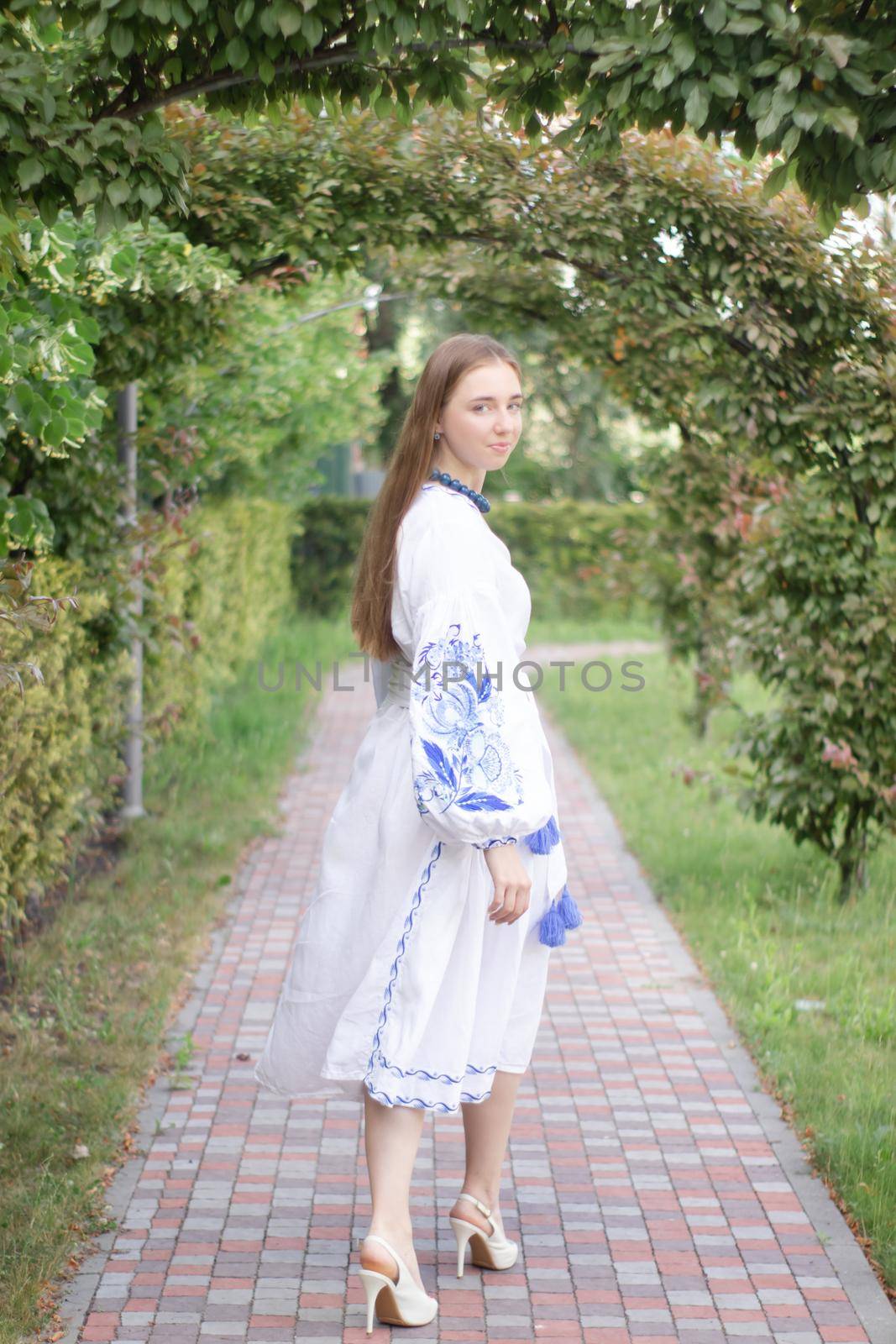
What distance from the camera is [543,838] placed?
324 cm

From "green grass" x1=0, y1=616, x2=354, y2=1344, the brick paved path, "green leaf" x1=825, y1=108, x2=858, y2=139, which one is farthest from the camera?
"green grass" x1=0, y1=616, x2=354, y2=1344

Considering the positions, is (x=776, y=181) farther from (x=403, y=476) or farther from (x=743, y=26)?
(x=403, y=476)

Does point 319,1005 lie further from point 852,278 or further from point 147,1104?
point 852,278

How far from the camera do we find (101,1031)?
477 centimetres

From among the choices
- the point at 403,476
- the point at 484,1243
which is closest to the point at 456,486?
the point at 403,476

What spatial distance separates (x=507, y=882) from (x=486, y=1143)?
2.40 feet

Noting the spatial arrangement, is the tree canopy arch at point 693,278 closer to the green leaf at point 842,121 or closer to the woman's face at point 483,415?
the woman's face at point 483,415

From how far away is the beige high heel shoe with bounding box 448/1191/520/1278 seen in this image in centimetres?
334

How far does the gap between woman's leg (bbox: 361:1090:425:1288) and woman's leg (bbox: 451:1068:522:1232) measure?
202mm

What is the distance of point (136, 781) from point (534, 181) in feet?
12.2

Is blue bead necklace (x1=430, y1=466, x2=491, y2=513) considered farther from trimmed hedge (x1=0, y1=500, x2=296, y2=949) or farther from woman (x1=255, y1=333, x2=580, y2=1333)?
trimmed hedge (x1=0, y1=500, x2=296, y2=949)

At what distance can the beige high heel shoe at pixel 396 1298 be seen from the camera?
3.05 meters

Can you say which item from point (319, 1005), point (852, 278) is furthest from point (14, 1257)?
point (852, 278)

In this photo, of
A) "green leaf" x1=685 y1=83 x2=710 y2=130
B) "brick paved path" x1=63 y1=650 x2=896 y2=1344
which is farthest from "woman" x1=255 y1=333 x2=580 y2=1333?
"green leaf" x1=685 y1=83 x2=710 y2=130
